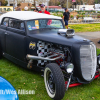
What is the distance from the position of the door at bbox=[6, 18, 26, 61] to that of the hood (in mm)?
335

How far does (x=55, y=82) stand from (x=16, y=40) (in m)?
2.12

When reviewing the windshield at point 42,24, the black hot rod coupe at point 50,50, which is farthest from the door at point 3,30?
the windshield at point 42,24

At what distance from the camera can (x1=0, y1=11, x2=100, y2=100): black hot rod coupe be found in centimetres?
367

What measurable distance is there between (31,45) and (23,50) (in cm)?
35

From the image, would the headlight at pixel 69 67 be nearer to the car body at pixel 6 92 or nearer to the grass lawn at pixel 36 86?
the grass lawn at pixel 36 86

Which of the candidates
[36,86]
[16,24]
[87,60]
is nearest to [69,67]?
[87,60]

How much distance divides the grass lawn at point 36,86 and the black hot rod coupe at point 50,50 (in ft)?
0.69

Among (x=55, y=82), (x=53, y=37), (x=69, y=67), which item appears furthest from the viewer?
(x=53, y=37)

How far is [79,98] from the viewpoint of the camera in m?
3.68

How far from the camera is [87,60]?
378cm

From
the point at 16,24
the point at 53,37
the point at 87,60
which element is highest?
the point at 16,24

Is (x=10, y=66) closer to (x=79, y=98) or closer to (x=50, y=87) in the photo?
(x=50, y=87)

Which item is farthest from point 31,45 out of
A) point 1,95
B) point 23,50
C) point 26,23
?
point 1,95

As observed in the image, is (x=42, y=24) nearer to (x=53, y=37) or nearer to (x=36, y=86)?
(x=53, y=37)
